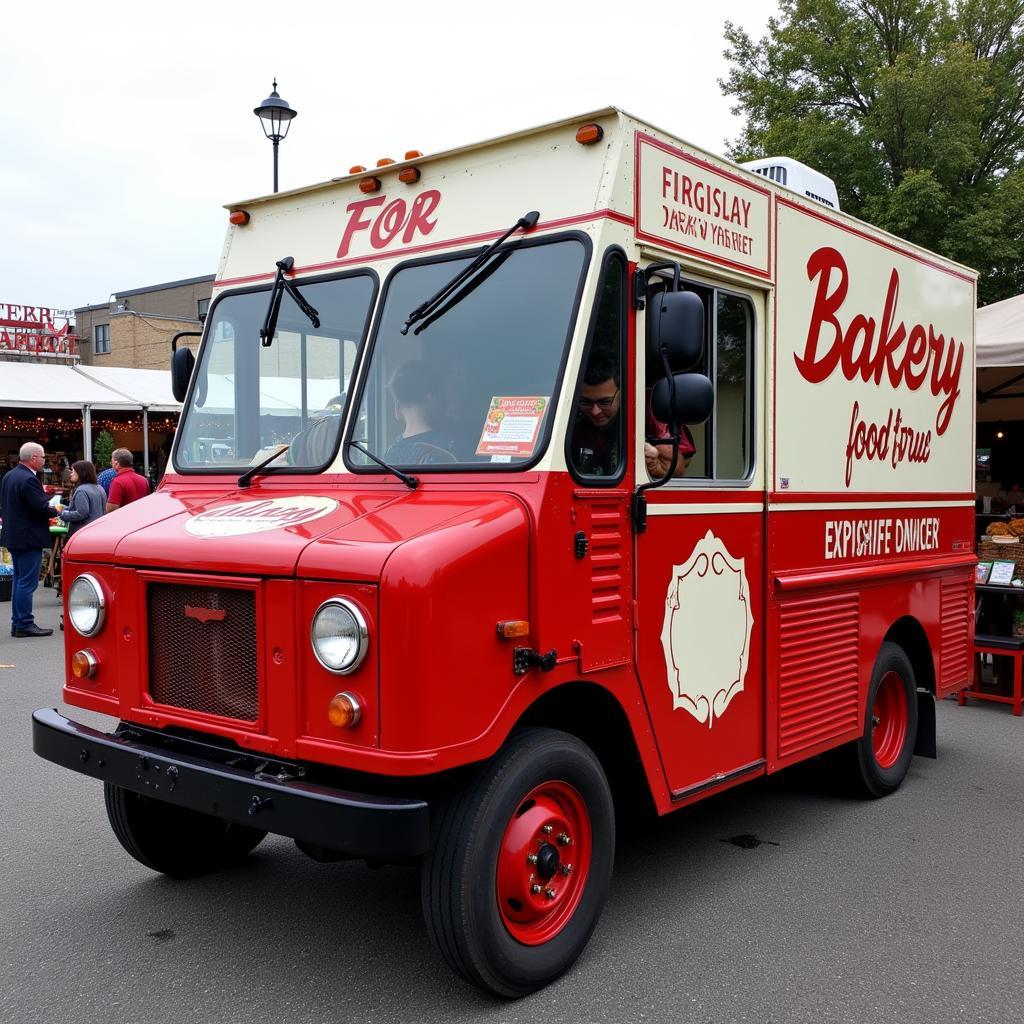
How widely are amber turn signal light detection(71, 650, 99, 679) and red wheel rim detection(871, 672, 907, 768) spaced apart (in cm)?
404

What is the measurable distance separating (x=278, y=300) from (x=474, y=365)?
109 centimetres

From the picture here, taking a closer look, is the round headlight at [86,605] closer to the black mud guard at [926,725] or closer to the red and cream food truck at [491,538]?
the red and cream food truck at [491,538]

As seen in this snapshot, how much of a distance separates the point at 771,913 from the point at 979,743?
352 centimetres

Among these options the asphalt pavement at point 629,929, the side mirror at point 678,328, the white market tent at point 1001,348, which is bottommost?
the asphalt pavement at point 629,929

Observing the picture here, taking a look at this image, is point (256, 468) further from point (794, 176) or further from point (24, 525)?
point (24, 525)

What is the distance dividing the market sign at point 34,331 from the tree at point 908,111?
28041 mm

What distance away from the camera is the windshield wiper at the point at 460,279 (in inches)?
143

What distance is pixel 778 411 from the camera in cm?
462

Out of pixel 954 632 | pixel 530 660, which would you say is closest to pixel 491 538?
pixel 530 660

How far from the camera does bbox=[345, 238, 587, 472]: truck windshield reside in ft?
11.5

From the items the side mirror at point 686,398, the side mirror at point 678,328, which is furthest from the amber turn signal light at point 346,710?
the side mirror at point 678,328

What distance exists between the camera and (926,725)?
19.9 feet

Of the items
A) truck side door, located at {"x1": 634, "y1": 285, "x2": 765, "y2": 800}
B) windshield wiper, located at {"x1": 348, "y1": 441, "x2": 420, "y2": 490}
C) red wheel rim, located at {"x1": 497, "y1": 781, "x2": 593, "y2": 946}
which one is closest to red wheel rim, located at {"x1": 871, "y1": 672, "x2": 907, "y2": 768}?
truck side door, located at {"x1": 634, "y1": 285, "x2": 765, "y2": 800}

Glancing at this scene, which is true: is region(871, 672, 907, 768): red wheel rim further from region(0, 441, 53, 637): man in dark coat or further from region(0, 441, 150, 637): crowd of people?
region(0, 441, 53, 637): man in dark coat
